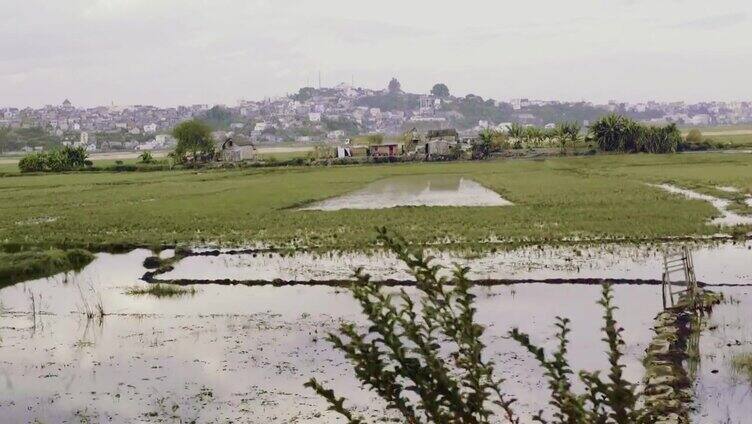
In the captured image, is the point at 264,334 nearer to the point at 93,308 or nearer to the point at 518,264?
the point at 93,308

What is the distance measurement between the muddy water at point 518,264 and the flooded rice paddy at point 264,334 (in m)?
0.05

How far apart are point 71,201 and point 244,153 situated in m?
37.8

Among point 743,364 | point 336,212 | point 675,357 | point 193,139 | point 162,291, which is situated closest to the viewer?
point 743,364

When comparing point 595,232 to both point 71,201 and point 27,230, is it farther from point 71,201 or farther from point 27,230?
point 71,201

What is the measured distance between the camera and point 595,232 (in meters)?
21.6

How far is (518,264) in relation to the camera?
17.7 metres

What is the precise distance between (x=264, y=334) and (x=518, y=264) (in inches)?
283

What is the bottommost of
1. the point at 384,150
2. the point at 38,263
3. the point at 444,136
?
the point at 38,263

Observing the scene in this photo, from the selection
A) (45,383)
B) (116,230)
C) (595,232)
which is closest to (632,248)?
(595,232)

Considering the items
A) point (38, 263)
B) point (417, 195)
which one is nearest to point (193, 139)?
point (417, 195)

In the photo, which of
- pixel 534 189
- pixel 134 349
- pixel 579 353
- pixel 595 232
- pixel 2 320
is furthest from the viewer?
pixel 534 189

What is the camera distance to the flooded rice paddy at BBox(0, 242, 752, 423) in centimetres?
936

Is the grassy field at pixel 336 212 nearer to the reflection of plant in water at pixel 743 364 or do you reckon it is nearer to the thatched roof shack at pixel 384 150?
the reflection of plant in water at pixel 743 364

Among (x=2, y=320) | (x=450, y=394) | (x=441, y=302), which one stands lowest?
(x=2, y=320)
